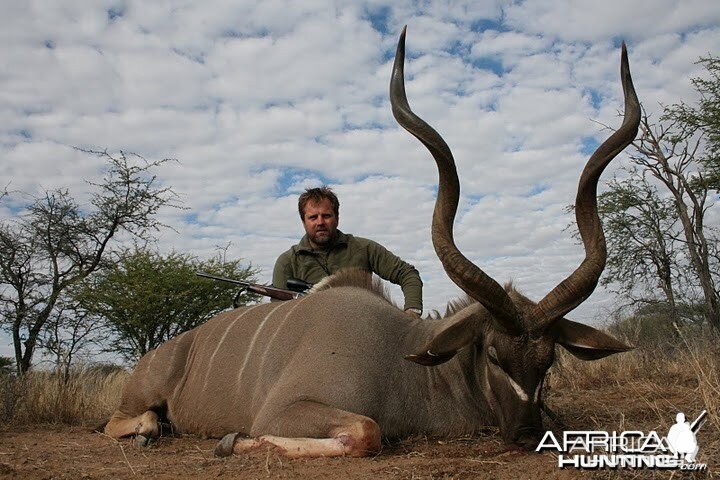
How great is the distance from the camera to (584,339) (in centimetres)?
331

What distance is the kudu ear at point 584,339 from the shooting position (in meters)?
3.29

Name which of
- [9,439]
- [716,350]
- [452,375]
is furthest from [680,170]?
[9,439]

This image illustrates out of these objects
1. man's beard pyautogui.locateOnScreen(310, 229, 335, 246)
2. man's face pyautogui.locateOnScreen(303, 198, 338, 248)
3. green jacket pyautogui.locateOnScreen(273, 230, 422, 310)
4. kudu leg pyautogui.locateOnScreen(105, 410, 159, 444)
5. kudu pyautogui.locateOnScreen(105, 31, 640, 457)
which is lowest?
kudu leg pyautogui.locateOnScreen(105, 410, 159, 444)

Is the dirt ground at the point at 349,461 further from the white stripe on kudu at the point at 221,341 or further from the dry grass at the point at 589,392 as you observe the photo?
the white stripe on kudu at the point at 221,341

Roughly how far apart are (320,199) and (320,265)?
59cm

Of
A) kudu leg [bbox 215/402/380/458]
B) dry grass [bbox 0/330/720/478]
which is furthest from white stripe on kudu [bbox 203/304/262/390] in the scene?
dry grass [bbox 0/330/720/478]

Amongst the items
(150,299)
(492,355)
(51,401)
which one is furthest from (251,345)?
(150,299)

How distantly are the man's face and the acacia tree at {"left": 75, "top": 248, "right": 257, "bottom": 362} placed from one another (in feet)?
17.4

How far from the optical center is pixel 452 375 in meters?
3.57

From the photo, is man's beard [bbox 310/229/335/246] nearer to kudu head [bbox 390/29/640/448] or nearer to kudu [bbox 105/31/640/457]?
kudu [bbox 105/31/640/457]

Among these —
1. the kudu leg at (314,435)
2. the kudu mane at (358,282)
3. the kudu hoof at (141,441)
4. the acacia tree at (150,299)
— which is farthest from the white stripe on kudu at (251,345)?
the acacia tree at (150,299)

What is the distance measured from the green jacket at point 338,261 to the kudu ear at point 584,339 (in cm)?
229

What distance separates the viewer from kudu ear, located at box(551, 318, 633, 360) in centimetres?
329

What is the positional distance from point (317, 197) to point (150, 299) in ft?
18.4
